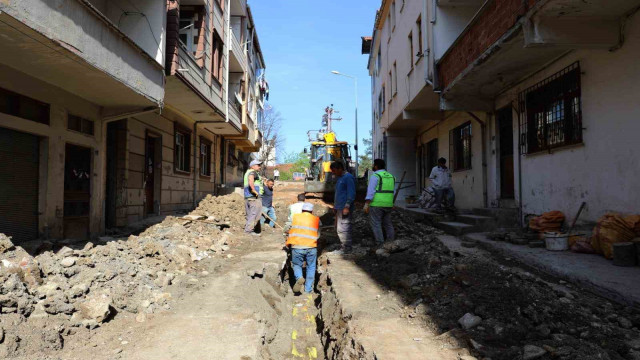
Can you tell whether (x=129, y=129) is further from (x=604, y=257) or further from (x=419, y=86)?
(x=604, y=257)

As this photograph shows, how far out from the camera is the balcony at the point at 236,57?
1446 centimetres

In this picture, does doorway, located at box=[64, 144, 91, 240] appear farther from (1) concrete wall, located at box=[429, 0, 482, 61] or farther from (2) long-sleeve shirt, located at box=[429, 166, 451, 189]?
(1) concrete wall, located at box=[429, 0, 482, 61]

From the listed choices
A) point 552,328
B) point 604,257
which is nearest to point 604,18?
point 604,257

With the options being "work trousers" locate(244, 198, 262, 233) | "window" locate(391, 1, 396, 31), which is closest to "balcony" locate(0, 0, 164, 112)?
"work trousers" locate(244, 198, 262, 233)

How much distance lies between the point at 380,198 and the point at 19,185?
5.77 metres

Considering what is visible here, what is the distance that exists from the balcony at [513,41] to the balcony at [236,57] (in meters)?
8.40

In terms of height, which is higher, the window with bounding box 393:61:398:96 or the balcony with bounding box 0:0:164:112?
the window with bounding box 393:61:398:96

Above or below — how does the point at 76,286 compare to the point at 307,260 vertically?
above

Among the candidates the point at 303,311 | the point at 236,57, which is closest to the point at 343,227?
the point at 303,311

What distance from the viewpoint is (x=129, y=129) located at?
8594 mm

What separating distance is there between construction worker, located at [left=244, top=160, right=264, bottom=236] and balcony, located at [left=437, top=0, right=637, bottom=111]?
15.4 feet

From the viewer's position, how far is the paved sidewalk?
352 cm

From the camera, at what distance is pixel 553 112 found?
666cm

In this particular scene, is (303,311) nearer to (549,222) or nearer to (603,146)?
(549,222)
